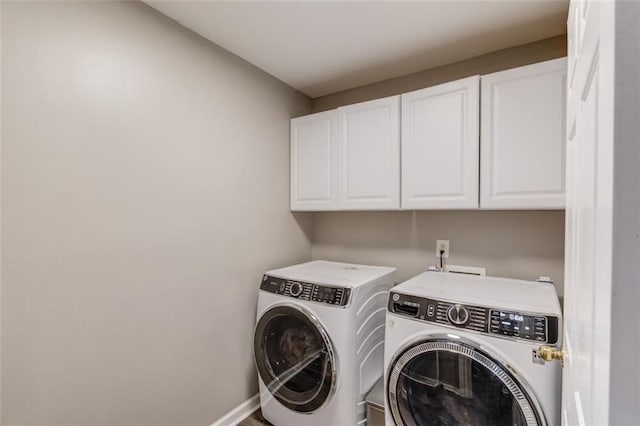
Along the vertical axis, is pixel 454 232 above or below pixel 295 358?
above

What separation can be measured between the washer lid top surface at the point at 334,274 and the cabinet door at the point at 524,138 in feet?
2.53

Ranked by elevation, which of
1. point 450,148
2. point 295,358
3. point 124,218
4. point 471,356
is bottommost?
point 295,358

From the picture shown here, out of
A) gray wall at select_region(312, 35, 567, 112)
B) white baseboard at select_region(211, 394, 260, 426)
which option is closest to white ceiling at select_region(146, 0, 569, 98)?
gray wall at select_region(312, 35, 567, 112)

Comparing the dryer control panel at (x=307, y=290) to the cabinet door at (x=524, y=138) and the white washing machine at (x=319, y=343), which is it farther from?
the cabinet door at (x=524, y=138)

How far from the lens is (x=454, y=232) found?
6.66ft

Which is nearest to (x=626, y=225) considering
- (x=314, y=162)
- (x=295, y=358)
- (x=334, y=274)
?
(x=334, y=274)

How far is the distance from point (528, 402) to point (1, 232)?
6.62 feet

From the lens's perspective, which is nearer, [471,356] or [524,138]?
[471,356]

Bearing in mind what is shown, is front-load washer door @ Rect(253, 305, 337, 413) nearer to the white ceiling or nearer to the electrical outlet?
the electrical outlet

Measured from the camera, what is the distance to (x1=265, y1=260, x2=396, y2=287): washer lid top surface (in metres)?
1.72

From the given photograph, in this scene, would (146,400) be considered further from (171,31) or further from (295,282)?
(171,31)

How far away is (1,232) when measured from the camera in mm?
1057

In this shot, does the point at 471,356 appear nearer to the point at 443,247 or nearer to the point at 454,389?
the point at 454,389

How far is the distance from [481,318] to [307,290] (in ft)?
2.92
